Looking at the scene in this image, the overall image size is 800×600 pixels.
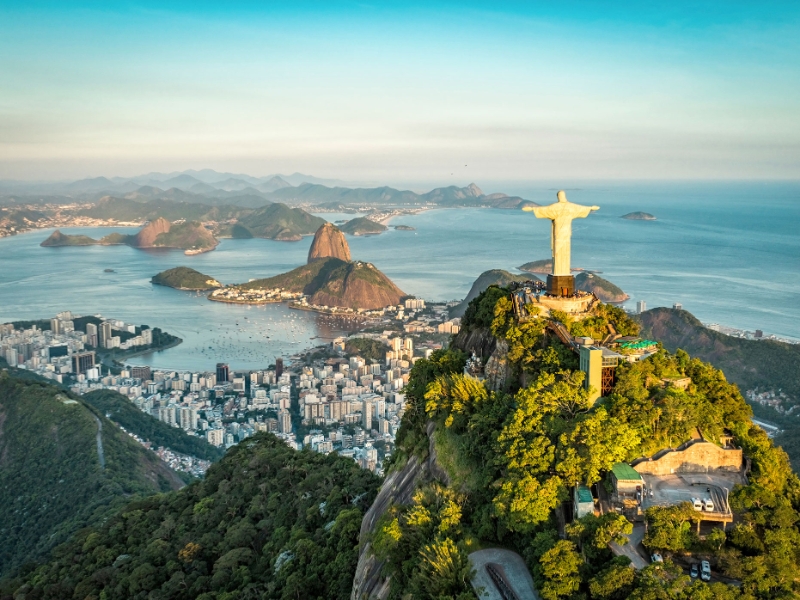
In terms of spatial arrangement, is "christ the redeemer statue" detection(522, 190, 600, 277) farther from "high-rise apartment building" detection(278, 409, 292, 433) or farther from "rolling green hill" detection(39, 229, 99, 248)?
"rolling green hill" detection(39, 229, 99, 248)

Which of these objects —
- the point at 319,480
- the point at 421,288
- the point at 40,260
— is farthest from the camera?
the point at 40,260

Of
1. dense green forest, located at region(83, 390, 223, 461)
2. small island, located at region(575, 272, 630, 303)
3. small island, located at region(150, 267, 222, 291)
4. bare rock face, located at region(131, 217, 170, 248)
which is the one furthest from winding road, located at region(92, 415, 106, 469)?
bare rock face, located at region(131, 217, 170, 248)

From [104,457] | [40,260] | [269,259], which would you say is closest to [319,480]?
[104,457]

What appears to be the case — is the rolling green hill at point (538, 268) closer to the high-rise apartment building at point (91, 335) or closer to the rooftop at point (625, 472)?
the high-rise apartment building at point (91, 335)

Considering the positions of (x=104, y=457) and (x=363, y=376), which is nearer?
(x=104, y=457)

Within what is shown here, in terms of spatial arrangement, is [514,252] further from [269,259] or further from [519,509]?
[519,509]

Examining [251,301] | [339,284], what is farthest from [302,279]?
[251,301]
